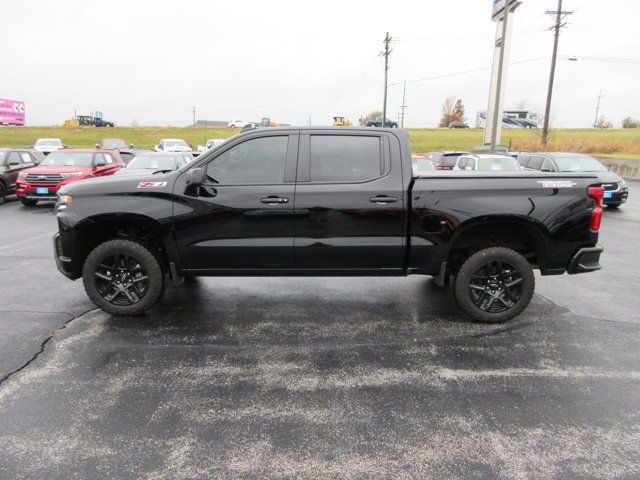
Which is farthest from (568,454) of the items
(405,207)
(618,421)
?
(405,207)

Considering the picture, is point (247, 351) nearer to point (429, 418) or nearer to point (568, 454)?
point (429, 418)

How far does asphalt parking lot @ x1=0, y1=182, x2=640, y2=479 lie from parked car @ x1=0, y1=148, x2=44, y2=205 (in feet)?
35.2

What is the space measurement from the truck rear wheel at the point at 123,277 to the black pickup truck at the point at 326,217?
0.04ft

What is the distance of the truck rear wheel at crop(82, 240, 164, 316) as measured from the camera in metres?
4.66

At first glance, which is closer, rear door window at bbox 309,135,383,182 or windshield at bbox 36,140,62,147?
rear door window at bbox 309,135,383,182

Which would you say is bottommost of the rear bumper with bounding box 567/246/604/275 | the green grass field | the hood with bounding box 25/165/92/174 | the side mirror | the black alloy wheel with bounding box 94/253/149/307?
the black alloy wheel with bounding box 94/253/149/307

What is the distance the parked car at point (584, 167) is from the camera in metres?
13.4

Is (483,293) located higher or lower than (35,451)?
higher

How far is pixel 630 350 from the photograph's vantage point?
4191mm

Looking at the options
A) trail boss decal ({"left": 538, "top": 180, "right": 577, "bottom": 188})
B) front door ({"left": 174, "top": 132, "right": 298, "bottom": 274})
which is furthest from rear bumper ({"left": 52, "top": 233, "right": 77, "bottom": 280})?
trail boss decal ({"left": 538, "top": 180, "right": 577, "bottom": 188})

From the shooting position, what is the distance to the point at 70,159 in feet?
47.3

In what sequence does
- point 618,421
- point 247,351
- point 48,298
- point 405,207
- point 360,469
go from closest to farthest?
1. point 360,469
2. point 618,421
3. point 247,351
4. point 405,207
5. point 48,298

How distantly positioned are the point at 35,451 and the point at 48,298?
10.5 ft

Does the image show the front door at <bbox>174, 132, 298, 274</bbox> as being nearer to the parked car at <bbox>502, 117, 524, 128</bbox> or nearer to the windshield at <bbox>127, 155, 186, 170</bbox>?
the windshield at <bbox>127, 155, 186, 170</bbox>
